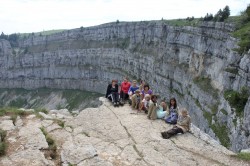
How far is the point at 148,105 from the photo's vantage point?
2038 centimetres

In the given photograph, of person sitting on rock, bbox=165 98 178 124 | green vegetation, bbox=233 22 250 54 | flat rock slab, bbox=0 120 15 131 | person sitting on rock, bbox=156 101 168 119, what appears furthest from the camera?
green vegetation, bbox=233 22 250 54

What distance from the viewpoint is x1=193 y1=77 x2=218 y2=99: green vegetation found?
169 feet

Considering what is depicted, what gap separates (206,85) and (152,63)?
1389 inches

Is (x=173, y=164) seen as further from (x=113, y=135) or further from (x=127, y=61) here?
(x=127, y=61)

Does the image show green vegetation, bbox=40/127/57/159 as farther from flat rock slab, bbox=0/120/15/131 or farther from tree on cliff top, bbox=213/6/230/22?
tree on cliff top, bbox=213/6/230/22

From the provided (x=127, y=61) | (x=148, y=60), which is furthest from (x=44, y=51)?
(x=148, y=60)

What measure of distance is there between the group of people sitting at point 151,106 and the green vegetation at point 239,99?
18.2 meters

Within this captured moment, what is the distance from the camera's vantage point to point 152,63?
9012 centimetres

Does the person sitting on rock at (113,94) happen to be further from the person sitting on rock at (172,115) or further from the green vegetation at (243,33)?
the green vegetation at (243,33)

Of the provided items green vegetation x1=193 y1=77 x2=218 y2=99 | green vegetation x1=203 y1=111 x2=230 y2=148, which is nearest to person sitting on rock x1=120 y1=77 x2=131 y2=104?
green vegetation x1=203 y1=111 x2=230 y2=148

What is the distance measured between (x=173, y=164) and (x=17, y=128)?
28.0 ft

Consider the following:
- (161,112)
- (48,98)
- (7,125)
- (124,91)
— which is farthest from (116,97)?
(48,98)

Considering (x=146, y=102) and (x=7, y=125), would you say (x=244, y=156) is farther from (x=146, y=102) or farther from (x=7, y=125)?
(x=7, y=125)

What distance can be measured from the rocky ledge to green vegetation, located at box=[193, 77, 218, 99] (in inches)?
1378
